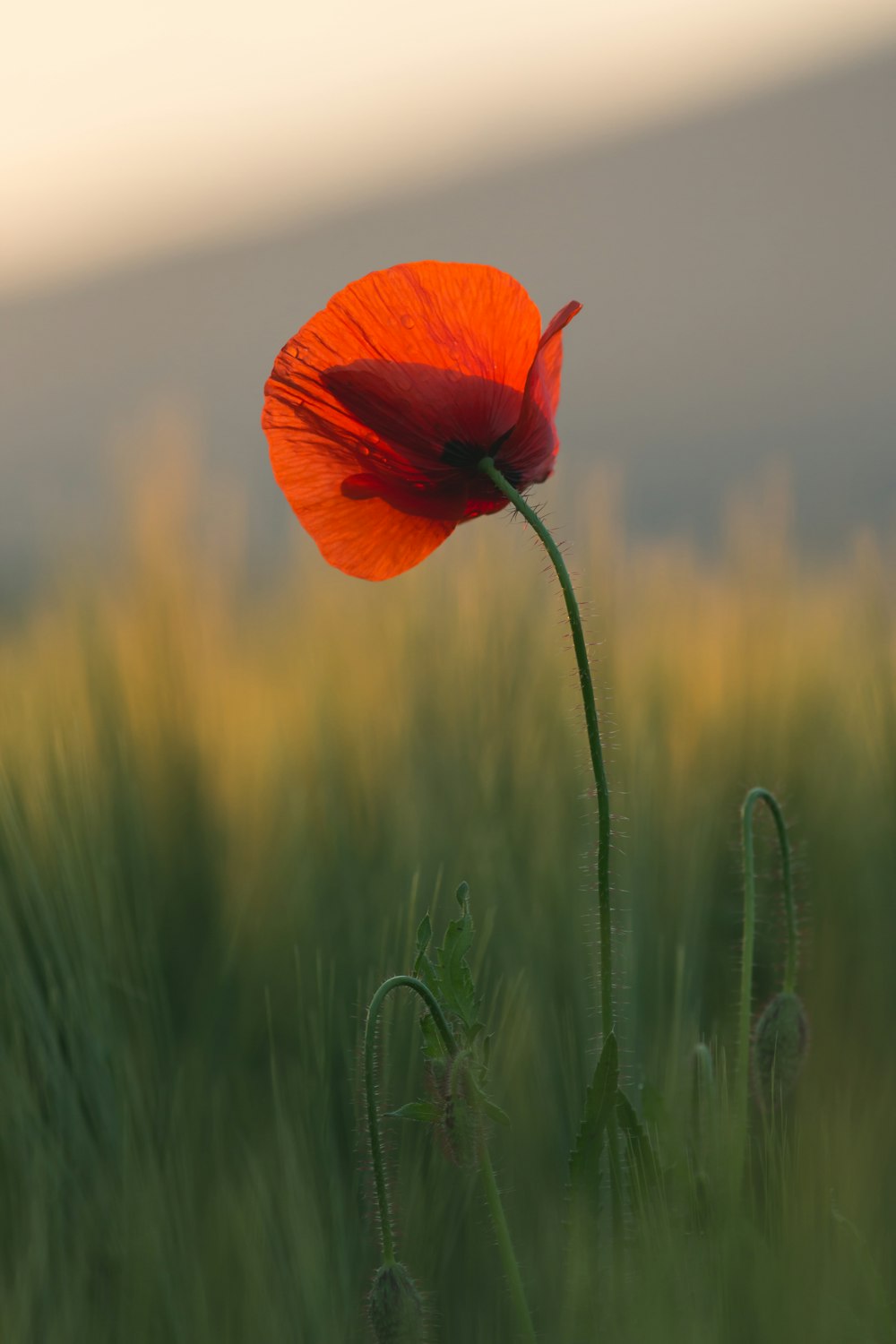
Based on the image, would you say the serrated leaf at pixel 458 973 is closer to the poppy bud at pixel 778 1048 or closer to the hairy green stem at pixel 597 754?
the hairy green stem at pixel 597 754

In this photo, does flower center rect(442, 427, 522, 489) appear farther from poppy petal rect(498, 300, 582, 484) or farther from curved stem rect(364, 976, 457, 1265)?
curved stem rect(364, 976, 457, 1265)

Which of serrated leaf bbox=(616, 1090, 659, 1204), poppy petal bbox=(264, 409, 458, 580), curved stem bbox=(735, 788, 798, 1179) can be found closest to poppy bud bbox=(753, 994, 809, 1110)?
curved stem bbox=(735, 788, 798, 1179)

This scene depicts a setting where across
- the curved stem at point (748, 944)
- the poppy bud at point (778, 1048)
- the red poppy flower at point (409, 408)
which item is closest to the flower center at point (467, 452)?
the red poppy flower at point (409, 408)

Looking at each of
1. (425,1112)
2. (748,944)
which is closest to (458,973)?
(425,1112)

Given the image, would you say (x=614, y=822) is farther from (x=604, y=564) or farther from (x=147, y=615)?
(x=147, y=615)

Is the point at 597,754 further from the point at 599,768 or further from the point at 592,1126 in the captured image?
the point at 592,1126
